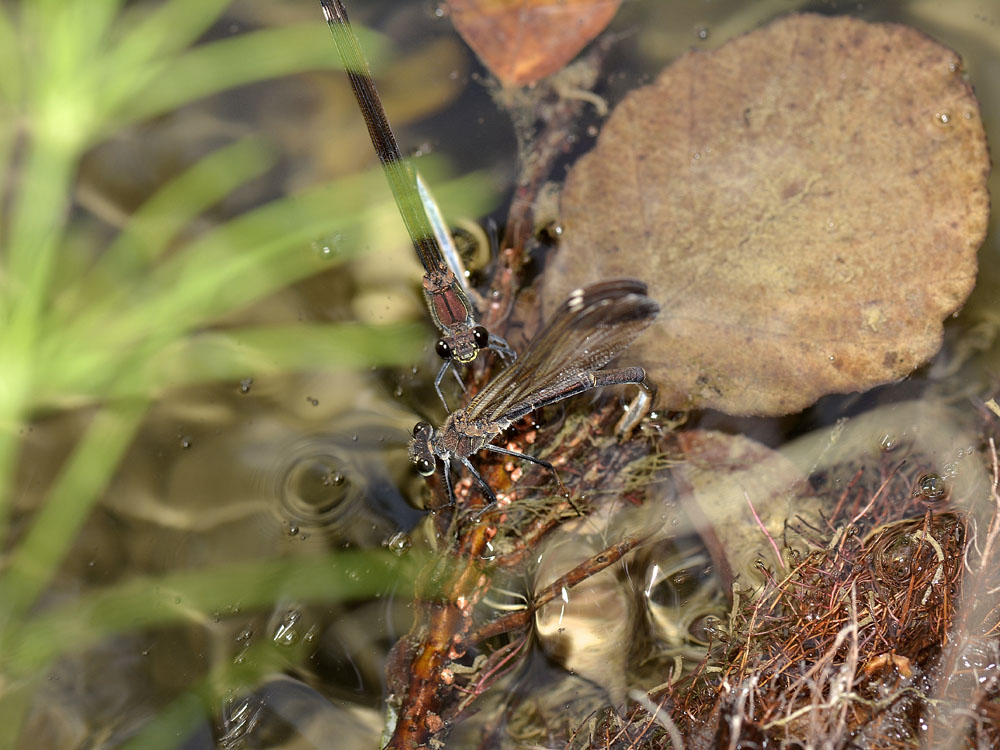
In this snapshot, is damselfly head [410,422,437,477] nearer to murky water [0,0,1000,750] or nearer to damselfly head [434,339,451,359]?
murky water [0,0,1000,750]

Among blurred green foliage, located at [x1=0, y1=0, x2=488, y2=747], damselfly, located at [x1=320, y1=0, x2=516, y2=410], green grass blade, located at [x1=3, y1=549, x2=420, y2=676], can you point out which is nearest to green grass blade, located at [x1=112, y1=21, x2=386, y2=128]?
blurred green foliage, located at [x1=0, y1=0, x2=488, y2=747]

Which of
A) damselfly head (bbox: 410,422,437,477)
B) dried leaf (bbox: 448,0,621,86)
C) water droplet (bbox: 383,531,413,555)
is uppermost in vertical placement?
dried leaf (bbox: 448,0,621,86)

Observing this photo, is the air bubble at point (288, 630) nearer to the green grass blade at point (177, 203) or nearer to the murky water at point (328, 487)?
the murky water at point (328, 487)

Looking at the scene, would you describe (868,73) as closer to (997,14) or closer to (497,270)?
(997,14)

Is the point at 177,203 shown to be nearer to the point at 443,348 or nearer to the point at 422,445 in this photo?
the point at 443,348

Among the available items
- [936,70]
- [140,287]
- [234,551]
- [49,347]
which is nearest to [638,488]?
[234,551]

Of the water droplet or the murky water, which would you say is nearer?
the murky water

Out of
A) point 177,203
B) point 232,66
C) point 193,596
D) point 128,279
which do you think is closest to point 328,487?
point 193,596
